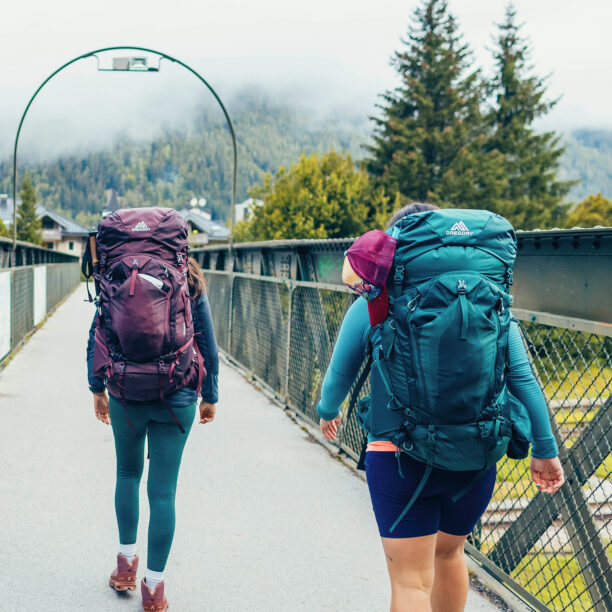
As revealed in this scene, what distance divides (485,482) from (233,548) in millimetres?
2104

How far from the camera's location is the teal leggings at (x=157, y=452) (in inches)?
126

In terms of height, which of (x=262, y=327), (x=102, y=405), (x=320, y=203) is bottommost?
(x=262, y=327)

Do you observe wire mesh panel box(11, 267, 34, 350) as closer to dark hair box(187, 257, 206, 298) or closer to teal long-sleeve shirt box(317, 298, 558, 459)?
dark hair box(187, 257, 206, 298)

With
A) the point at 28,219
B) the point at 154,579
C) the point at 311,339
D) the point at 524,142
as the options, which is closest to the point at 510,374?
the point at 154,579

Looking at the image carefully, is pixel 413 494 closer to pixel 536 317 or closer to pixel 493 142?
pixel 536 317

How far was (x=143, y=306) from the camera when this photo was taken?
294 centimetres

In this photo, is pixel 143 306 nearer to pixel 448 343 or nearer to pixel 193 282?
pixel 193 282

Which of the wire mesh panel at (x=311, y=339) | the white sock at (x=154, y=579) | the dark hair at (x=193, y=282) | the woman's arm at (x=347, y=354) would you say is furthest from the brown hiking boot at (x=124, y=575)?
the wire mesh panel at (x=311, y=339)

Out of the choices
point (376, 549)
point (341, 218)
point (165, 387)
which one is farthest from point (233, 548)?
point (341, 218)

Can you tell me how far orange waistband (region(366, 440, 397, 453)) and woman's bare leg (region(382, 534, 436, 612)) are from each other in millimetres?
281

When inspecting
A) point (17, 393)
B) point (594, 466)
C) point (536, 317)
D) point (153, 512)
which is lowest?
point (17, 393)

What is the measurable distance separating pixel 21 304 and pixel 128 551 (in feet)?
33.2

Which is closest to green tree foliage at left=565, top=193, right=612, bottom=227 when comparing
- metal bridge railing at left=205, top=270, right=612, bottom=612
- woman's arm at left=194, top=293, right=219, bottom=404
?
metal bridge railing at left=205, top=270, right=612, bottom=612

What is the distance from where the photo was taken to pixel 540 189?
4556cm
